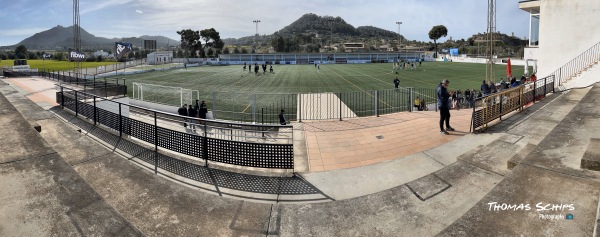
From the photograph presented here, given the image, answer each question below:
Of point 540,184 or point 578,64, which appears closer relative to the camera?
point 540,184

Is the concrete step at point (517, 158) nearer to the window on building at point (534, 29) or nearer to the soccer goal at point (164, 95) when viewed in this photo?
the soccer goal at point (164, 95)

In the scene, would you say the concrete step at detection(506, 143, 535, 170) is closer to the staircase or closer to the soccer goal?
the staircase

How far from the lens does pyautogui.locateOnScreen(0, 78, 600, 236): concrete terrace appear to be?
373 centimetres

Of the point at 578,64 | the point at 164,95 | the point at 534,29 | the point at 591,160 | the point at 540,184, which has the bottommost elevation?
the point at 540,184

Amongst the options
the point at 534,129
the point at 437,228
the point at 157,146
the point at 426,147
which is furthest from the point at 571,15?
the point at 157,146

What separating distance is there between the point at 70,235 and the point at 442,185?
5.23 m

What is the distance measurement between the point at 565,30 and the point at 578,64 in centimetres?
248

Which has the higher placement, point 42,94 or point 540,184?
point 42,94

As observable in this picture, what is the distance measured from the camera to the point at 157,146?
759 cm

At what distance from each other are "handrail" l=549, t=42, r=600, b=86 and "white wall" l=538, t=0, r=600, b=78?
553 mm

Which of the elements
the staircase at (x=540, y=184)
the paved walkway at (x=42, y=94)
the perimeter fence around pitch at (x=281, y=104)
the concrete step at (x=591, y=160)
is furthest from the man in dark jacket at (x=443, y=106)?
the paved walkway at (x=42, y=94)

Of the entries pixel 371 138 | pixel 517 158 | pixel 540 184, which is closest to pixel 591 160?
pixel 540 184

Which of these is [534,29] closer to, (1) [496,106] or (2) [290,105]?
(2) [290,105]

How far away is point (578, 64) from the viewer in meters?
18.5
